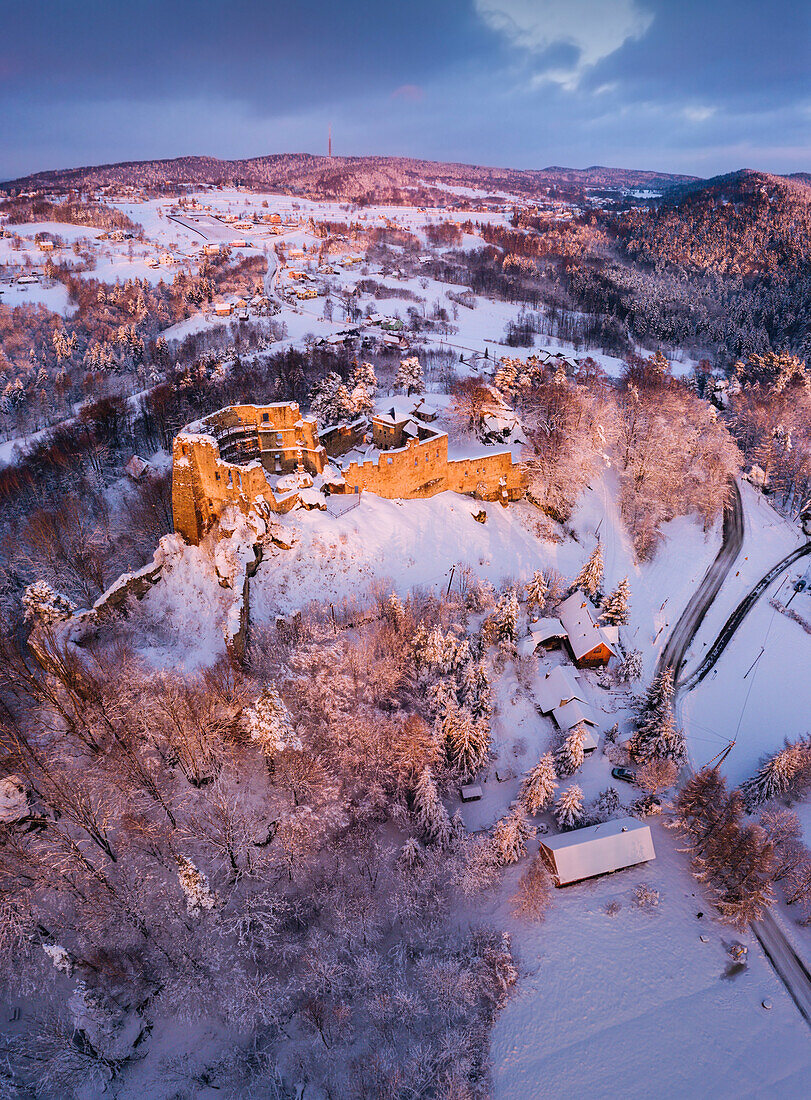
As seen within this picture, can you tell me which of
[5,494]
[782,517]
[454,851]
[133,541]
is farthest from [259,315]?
[454,851]

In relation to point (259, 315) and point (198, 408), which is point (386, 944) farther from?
point (259, 315)

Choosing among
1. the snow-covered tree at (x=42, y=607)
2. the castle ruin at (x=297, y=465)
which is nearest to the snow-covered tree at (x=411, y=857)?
the castle ruin at (x=297, y=465)

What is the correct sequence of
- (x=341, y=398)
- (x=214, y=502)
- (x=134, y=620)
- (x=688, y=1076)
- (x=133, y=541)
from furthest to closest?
(x=341, y=398) < (x=133, y=541) < (x=214, y=502) < (x=134, y=620) < (x=688, y=1076)

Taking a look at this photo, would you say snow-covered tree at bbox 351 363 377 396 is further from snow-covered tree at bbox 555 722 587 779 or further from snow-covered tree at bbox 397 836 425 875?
snow-covered tree at bbox 397 836 425 875

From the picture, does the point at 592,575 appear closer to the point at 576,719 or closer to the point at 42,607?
the point at 576,719

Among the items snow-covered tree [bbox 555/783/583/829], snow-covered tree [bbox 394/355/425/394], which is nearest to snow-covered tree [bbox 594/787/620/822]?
snow-covered tree [bbox 555/783/583/829]
